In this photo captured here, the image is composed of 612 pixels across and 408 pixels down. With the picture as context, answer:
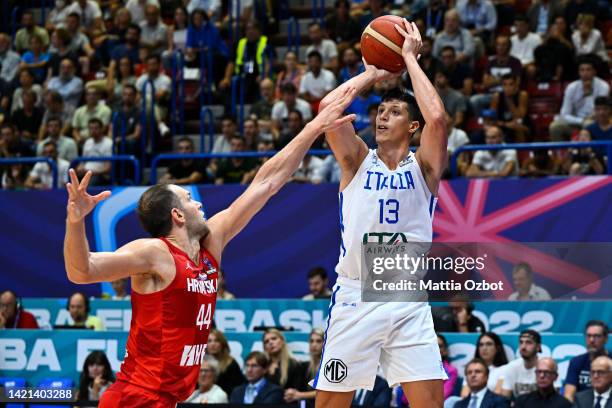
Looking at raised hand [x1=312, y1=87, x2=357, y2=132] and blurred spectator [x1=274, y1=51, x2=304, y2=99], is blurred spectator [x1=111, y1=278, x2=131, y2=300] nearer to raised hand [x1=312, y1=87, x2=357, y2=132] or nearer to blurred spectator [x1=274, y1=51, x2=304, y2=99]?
blurred spectator [x1=274, y1=51, x2=304, y2=99]

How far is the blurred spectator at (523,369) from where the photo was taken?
36.4ft

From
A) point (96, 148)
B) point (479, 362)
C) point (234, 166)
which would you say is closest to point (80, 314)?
point (234, 166)

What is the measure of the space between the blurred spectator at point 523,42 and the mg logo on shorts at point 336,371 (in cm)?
938

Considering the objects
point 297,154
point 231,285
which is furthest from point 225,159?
point 297,154

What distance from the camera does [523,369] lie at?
11.2m

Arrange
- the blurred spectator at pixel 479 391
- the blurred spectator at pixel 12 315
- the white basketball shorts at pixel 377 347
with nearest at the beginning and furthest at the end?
the white basketball shorts at pixel 377 347 → the blurred spectator at pixel 479 391 → the blurred spectator at pixel 12 315

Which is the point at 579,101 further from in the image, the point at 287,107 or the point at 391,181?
the point at 391,181

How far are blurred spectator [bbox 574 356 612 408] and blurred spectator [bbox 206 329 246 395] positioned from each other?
11.7 ft

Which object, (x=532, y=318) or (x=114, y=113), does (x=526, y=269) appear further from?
(x=114, y=113)

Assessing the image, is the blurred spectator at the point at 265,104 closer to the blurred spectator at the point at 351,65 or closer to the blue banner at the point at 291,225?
the blurred spectator at the point at 351,65

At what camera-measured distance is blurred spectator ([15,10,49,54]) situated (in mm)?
19844

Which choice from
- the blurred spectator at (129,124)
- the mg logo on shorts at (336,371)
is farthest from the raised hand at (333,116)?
the blurred spectator at (129,124)

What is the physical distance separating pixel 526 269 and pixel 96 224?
6.00m

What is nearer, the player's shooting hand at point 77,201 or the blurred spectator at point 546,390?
the player's shooting hand at point 77,201
